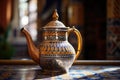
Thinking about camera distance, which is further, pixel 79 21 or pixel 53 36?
pixel 79 21

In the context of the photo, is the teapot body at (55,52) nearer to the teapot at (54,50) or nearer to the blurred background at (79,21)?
the teapot at (54,50)

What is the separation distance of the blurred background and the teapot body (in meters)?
1.28

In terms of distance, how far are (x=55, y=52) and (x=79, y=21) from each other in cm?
324

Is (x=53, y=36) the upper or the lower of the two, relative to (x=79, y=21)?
lower

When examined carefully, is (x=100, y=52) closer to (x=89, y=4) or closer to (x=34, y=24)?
(x=89, y=4)

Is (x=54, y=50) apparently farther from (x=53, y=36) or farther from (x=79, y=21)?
(x=79, y=21)

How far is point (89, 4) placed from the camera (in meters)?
4.82

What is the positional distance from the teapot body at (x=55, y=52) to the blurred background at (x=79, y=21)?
1.28m

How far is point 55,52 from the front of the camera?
3.70 ft

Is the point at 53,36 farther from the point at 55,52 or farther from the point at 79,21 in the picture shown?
the point at 79,21

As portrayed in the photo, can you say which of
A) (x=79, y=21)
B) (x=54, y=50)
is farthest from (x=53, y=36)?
(x=79, y=21)

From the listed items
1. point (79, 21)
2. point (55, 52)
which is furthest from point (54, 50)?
point (79, 21)

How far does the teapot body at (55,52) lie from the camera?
1.13 m

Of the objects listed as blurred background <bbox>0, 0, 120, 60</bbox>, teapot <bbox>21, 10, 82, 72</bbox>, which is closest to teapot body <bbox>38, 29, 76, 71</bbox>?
teapot <bbox>21, 10, 82, 72</bbox>
